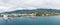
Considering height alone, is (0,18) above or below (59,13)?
above

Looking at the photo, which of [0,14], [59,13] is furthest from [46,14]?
[0,14]

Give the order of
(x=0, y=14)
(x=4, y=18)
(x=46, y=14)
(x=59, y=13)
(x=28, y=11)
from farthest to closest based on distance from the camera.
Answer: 1. (x=59, y=13)
2. (x=46, y=14)
3. (x=28, y=11)
4. (x=0, y=14)
5. (x=4, y=18)

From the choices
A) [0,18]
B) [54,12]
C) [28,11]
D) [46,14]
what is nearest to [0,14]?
[0,18]

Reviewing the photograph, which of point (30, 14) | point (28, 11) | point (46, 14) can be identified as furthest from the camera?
point (46, 14)

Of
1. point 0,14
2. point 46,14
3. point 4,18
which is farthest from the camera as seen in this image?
point 46,14

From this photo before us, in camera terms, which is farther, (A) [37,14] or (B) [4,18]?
(A) [37,14]

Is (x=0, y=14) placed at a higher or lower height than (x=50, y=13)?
higher

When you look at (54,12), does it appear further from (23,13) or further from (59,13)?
(23,13)

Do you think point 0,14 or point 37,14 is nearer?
point 0,14

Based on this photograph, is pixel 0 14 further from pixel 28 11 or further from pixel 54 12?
pixel 54 12
